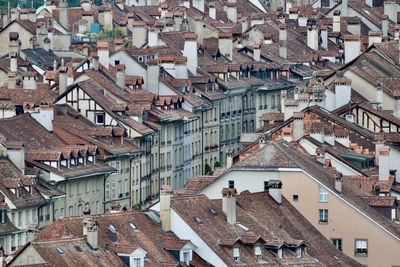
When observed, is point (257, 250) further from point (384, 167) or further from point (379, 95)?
point (379, 95)

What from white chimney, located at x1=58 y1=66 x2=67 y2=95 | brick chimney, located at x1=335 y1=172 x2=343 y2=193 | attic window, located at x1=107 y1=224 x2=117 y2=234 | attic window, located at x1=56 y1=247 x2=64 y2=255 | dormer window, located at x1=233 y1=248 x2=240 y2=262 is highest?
white chimney, located at x1=58 y1=66 x2=67 y2=95

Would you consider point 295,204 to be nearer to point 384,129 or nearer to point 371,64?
point 384,129

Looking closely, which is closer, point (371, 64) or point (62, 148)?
point (62, 148)

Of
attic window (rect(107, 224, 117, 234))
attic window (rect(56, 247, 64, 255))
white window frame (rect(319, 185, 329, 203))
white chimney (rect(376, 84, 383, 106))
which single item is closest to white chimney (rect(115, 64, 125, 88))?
white chimney (rect(376, 84, 383, 106))

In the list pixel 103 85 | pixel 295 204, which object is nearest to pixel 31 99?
pixel 103 85

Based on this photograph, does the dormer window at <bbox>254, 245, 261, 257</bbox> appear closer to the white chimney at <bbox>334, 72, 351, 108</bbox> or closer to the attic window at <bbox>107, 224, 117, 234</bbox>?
the attic window at <bbox>107, 224, 117, 234</bbox>

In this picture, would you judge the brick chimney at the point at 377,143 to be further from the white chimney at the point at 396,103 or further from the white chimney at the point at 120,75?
the white chimney at the point at 120,75
